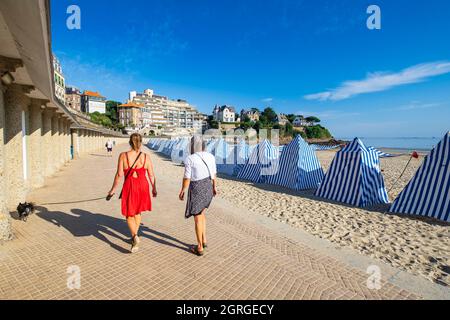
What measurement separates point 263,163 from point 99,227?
8379 mm

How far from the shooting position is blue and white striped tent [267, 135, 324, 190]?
10078 mm

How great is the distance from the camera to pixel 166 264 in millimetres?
3379

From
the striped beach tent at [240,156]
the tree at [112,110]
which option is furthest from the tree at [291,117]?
the striped beach tent at [240,156]

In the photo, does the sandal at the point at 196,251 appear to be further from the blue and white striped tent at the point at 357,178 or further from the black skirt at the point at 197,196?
the blue and white striped tent at the point at 357,178

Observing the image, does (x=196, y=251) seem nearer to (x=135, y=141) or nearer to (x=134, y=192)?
(x=134, y=192)

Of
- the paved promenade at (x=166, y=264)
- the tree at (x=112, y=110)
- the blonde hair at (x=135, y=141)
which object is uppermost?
the tree at (x=112, y=110)

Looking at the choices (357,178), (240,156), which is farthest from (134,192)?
(240,156)

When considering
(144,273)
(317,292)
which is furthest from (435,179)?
(144,273)

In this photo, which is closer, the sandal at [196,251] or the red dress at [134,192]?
the red dress at [134,192]

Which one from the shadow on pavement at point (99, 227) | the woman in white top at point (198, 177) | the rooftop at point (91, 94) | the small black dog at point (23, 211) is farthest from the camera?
the rooftop at point (91, 94)

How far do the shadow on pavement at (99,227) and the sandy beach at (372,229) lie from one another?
293cm

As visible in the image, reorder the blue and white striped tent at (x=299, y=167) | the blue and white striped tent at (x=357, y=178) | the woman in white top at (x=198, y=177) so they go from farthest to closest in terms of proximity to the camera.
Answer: the blue and white striped tent at (x=299, y=167), the blue and white striped tent at (x=357, y=178), the woman in white top at (x=198, y=177)

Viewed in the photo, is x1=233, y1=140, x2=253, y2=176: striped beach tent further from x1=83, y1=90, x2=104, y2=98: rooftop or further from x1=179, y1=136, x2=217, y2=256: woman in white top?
x1=83, y1=90, x2=104, y2=98: rooftop

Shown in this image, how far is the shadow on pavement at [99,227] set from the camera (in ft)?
13.7
